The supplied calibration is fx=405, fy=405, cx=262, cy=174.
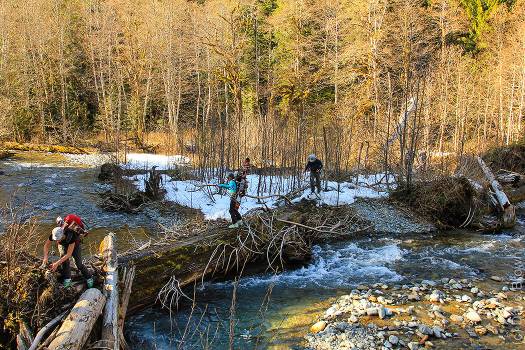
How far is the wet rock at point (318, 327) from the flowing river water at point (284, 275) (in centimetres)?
17

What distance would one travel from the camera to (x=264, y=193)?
49.0ft

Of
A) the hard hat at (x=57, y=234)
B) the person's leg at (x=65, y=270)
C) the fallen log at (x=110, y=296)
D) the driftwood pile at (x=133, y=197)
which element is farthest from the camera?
the driftwood pile at (x=133, y=197)

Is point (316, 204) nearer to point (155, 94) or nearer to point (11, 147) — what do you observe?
point (11, 147)

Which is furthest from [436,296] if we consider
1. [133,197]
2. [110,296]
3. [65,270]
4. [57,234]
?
[133,197]

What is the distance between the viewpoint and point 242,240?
9.80 m

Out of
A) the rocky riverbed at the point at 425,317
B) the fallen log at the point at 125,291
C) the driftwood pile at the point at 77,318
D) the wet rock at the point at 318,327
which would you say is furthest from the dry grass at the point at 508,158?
the driftwood pile at the point at 77,318

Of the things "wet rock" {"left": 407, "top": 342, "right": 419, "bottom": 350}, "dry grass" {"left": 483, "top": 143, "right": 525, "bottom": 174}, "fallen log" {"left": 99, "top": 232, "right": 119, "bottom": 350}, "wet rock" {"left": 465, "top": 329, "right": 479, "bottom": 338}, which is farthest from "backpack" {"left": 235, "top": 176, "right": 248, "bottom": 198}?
"dry grass" {"left": 483, "top": 143, "right": 525, "bottom": 174}

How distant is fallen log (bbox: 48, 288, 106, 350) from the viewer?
204 inches

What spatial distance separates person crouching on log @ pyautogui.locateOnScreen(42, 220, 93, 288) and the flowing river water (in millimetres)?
630

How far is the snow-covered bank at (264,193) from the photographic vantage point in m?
13.8

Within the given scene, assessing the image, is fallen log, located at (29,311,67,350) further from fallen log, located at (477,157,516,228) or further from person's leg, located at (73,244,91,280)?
fallen log, located at (477,157,516,228)

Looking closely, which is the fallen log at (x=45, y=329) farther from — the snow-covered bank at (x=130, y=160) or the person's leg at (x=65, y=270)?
the snow-covered bank at (x=130, y=160)

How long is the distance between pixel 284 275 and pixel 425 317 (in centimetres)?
350

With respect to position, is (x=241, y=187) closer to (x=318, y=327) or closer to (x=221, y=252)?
(x=221, y=252)
